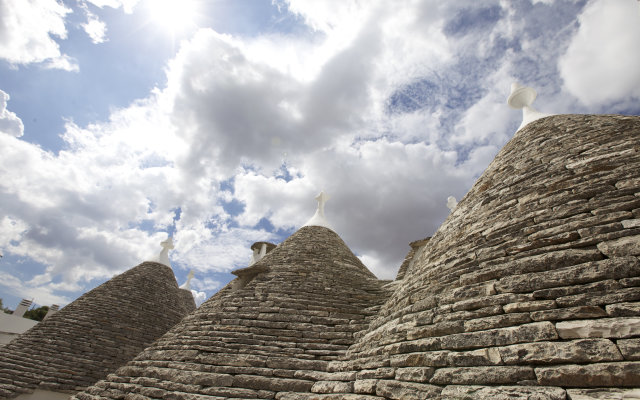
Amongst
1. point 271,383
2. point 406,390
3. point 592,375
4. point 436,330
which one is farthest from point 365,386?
point 592,375

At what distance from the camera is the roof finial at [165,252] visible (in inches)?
530

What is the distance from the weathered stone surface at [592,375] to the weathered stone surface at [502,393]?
8cm

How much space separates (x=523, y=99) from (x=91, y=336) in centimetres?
1337

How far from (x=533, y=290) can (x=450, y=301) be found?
815 mm

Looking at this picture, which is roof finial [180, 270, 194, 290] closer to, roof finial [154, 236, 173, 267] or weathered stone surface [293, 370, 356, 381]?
roof finial [154, 236, 173, 267]

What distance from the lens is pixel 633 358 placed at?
2.08m

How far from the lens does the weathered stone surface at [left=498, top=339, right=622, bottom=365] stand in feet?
7.20

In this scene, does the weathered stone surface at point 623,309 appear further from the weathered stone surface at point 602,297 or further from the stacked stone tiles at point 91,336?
the stacked stone tiles at point 91,336

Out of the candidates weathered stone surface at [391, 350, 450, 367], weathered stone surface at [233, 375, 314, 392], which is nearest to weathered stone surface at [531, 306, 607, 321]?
weathered stone surface at [391, 350, 450, 367]

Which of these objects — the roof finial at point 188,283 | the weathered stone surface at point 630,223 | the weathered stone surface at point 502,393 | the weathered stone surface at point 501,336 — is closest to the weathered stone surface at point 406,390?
the weathered stone surface at point 502,393

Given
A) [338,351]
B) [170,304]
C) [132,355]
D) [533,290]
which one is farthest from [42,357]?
[533,290]

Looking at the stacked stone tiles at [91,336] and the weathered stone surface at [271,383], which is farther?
the stacked stone tiles at [91,336]

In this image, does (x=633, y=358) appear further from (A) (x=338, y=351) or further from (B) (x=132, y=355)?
(B) (x=132, y=355)

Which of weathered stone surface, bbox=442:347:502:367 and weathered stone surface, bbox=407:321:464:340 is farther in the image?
weathered stone surface, bbox=407:321:464:340
